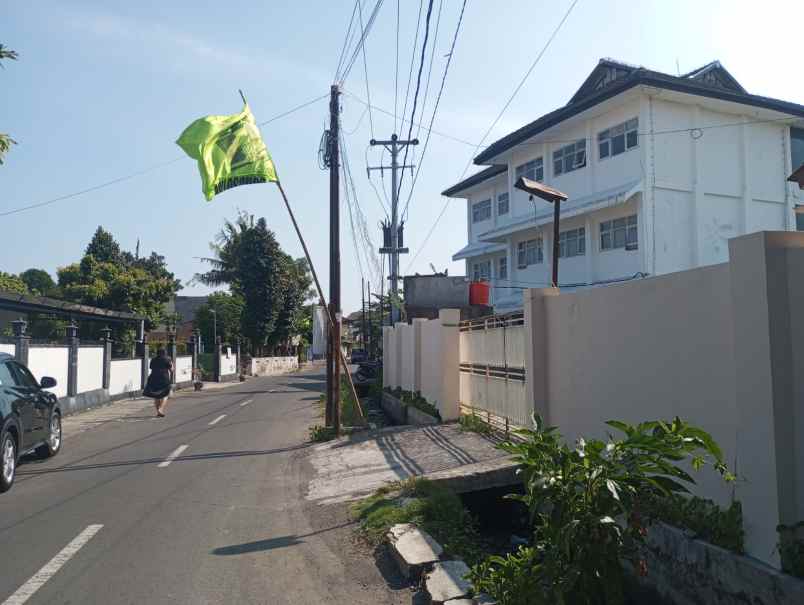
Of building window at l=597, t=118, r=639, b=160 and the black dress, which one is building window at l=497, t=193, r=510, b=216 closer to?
building window at l=597, t=118, r=639, b=160

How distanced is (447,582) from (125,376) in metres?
22.2

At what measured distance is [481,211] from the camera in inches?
1294

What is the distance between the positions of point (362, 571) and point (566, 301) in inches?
144

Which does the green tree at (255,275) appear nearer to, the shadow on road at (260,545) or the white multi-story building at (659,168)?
the white multi-story building at (659,168)

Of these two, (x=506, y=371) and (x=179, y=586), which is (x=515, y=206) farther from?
(x=179, y=586)

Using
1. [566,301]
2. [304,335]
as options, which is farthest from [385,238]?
[304,335]

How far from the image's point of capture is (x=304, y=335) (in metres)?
66.9

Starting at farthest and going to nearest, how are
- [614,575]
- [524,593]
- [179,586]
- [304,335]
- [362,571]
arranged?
[304,335] < [362,571] < [179,586] < [524,593] < [614,575]

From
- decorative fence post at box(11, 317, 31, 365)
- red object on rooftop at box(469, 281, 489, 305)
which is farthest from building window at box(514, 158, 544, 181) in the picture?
decorative fence post at box(11, 317, 31, 365)

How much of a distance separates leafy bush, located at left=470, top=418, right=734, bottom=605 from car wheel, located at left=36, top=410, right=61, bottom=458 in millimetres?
9307

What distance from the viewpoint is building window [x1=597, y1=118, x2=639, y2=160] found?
21.7 meters

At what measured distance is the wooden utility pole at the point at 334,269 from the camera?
43.6 ft

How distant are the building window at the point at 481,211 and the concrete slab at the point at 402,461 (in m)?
20.8

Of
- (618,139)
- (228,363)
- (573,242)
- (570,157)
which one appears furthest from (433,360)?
(228,363)
